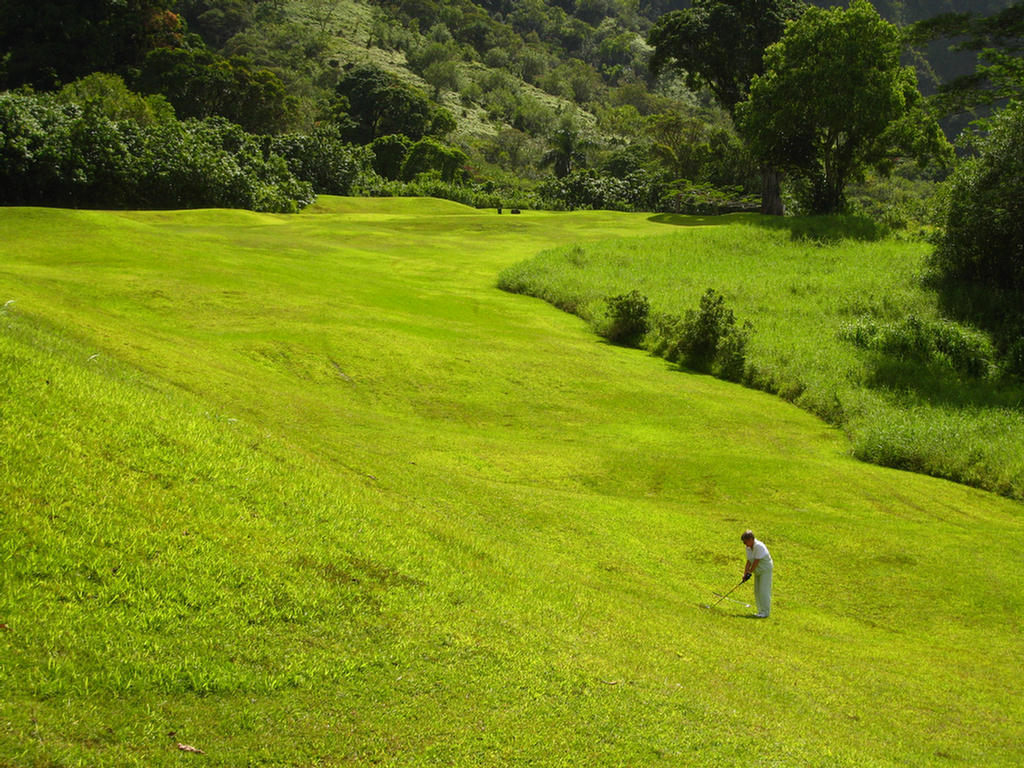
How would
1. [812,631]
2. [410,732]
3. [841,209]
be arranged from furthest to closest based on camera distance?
[841,209] → [812,631] → [410,732]

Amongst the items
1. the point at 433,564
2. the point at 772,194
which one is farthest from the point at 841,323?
the point at 772,194

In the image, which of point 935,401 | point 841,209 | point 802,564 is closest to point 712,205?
point 841,209

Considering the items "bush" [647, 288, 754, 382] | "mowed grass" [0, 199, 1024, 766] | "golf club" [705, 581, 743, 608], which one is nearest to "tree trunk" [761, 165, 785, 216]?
"bush" [647, 288, 754, 382]

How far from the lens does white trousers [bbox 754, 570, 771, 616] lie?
547 inches

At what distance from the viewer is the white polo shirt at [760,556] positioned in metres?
13.8

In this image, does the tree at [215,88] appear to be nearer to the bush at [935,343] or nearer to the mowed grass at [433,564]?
the mowed grass at [433,564]

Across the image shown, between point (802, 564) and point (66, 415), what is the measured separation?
13.8 meters

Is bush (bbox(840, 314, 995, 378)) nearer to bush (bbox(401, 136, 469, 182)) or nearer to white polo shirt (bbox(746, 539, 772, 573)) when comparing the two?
white polo shirt (bbox(746, 539, 772, 573))

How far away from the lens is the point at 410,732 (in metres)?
7.23

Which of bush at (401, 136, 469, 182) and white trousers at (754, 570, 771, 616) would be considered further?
bush at (401, 136, 469, 182)

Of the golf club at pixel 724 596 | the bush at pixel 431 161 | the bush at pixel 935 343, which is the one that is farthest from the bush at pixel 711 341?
the bush at pixel 431 161

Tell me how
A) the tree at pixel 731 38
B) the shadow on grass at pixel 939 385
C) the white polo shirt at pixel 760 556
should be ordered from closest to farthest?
the white polo shirt at pixel 760 556
the shadow on grass at pixel 939 385
the tree at pixel 731 38

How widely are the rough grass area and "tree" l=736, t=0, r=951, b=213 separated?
5.85 m

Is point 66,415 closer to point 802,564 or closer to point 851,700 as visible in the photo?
point 851,700
